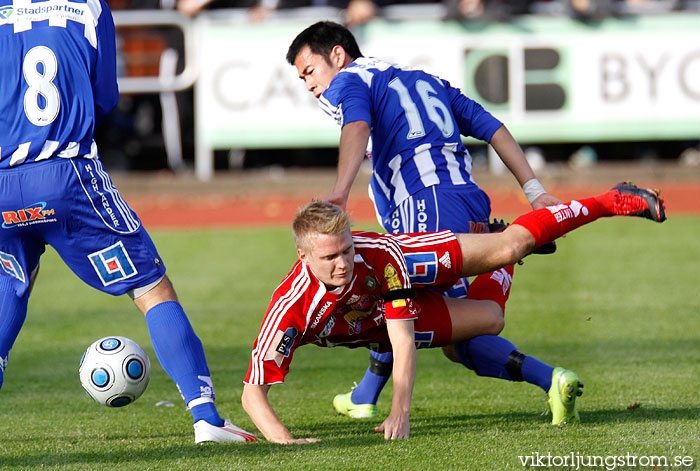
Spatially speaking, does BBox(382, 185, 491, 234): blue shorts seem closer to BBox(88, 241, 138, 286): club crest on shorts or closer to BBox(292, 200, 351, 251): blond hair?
BBox(292, 200, 351, 251): blond hair

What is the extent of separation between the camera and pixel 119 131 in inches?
687

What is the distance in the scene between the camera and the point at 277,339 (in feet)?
14.2

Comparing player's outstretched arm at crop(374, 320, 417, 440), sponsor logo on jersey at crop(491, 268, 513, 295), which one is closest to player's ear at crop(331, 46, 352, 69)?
sponsor logo on jersey at crop(491, 268, 513, 295)

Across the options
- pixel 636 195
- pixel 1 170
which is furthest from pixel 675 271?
pixel 1 170

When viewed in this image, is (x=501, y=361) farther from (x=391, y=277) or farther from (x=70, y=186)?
Answer: (x=70, y=186)

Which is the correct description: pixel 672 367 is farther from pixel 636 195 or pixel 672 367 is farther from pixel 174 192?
pixel 174 192

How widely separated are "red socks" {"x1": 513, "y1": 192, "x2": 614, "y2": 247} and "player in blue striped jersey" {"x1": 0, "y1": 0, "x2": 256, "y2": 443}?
5.38 feet

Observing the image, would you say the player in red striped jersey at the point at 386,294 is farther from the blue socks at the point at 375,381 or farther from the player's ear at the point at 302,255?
the blue socks at the point at 375,381

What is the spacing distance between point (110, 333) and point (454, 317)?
13.2ft

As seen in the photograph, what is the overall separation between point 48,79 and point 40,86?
50 mm

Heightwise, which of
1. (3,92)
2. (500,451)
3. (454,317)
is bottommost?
(500,451)

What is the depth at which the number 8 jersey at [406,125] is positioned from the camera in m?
4.96

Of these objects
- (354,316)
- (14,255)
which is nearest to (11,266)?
(14,255)

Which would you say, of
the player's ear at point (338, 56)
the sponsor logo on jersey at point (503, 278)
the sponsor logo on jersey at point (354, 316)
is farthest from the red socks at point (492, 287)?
the player's ear at point (338, 56)
